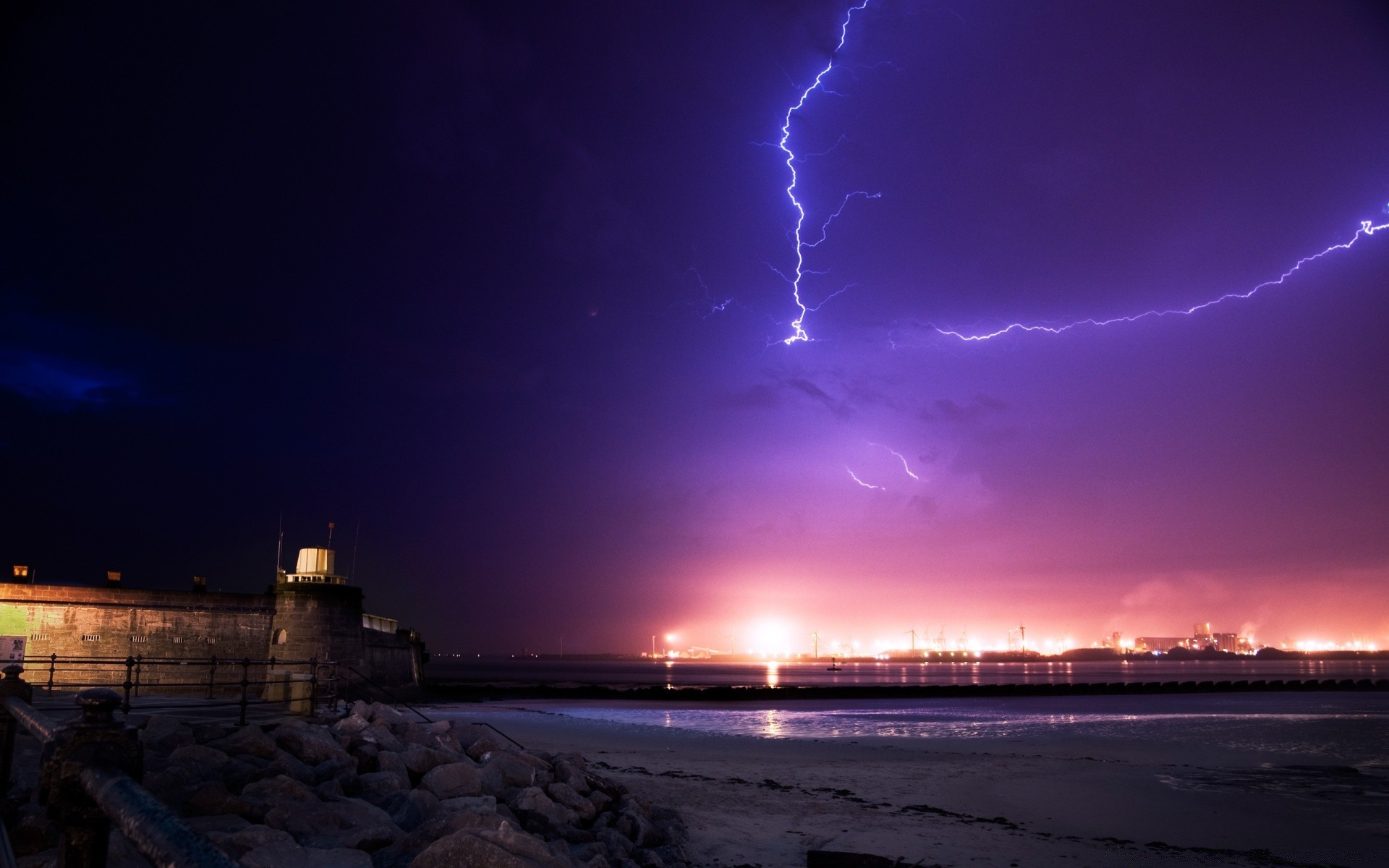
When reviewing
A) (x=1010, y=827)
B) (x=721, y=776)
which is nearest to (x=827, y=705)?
(x=721, y=776)

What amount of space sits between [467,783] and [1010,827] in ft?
28.1

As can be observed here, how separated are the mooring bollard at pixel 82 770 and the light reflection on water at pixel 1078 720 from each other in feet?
96.2

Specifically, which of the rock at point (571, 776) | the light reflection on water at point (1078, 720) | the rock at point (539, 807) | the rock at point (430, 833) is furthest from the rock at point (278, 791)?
the light reflection on water at point (1078, 720)

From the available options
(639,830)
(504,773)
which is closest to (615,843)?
(639,830)

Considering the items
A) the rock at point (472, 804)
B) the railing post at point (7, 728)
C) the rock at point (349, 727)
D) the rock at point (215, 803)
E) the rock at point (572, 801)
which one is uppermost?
the railing post at point (7, 728)

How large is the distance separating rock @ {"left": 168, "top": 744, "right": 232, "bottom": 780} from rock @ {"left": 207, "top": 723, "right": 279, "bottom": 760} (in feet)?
2.35

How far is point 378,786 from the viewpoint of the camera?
32.9 ft

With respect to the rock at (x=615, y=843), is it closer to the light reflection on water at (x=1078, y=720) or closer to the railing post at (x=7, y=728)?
the railing post at (x=7, y=728)

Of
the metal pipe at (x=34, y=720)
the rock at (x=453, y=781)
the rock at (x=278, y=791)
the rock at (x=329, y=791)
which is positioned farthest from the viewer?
the rock at (x=453, y=781)

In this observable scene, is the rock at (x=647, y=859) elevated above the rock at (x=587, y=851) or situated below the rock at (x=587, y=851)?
below

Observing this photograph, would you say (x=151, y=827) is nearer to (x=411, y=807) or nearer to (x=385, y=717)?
(x=411, y=807)

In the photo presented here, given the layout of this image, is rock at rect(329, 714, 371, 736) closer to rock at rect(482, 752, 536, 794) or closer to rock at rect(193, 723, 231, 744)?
rock at rect(193, 723, 231, 744)

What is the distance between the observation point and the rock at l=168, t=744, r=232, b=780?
8.53m

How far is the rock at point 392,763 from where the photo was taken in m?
10.9
